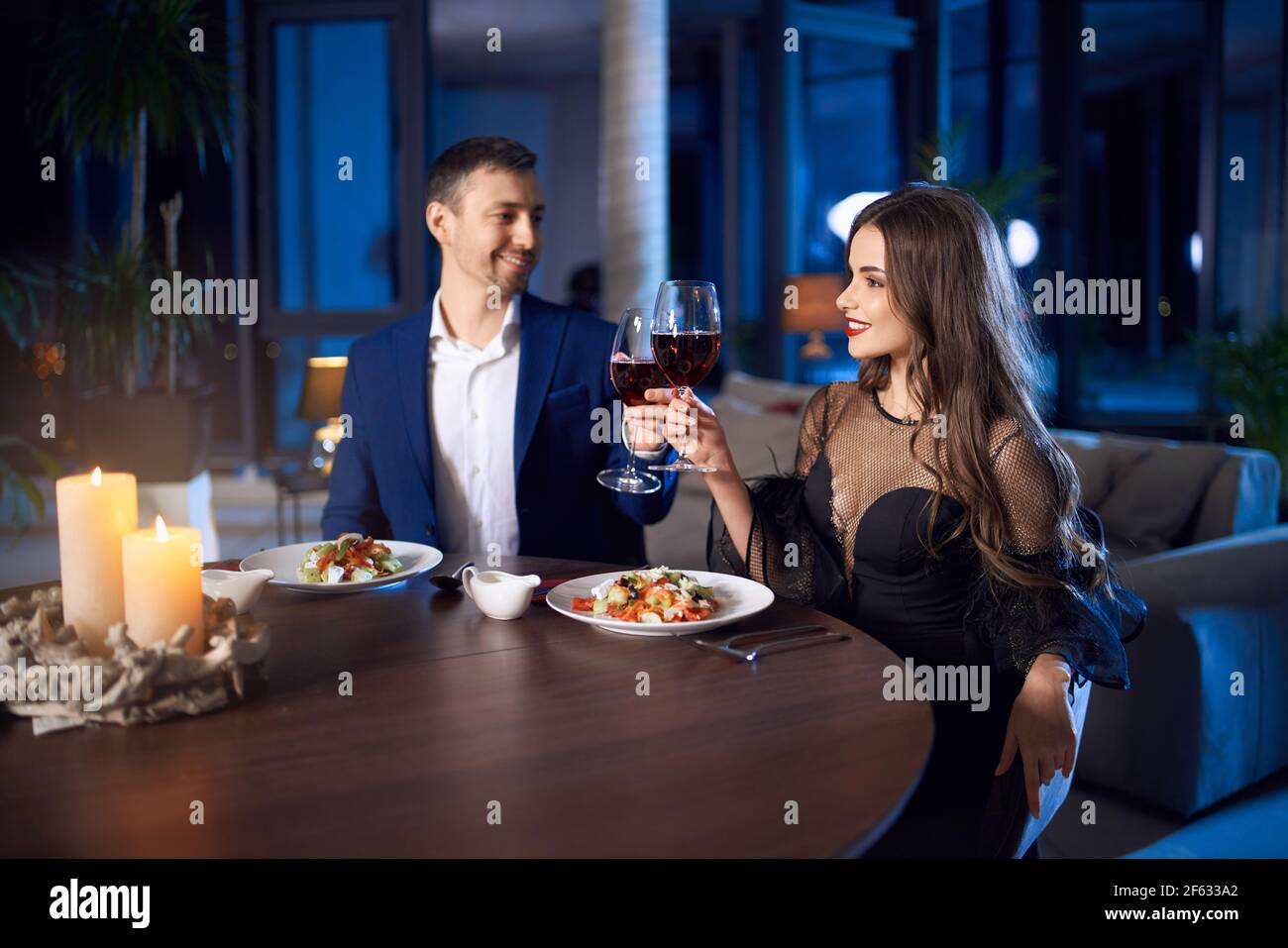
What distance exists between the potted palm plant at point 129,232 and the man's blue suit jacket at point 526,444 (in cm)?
289

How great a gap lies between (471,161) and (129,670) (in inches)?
61.8

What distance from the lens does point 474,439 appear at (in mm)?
2404

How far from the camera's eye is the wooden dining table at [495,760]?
0.89 meters

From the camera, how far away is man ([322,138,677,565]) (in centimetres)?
235

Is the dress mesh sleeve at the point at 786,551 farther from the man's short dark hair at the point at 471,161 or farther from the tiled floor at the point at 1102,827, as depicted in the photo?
the tiled floor at the point at 1102,827

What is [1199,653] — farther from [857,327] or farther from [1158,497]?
[857,327]

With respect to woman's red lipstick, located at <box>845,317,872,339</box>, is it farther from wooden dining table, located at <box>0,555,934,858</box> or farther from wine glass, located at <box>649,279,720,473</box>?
wooden dining table, located at <box>0,555,934,858</box>

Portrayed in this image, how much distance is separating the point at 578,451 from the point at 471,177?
24.7 inches

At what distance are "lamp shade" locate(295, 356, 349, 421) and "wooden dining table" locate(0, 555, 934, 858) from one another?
4.22 metres

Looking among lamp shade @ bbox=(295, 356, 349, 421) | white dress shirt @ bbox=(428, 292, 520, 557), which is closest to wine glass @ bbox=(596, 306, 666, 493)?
white dress shirt @ bbox=(428, 292, 520, 557)

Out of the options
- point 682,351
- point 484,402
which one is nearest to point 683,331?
point 682,351
